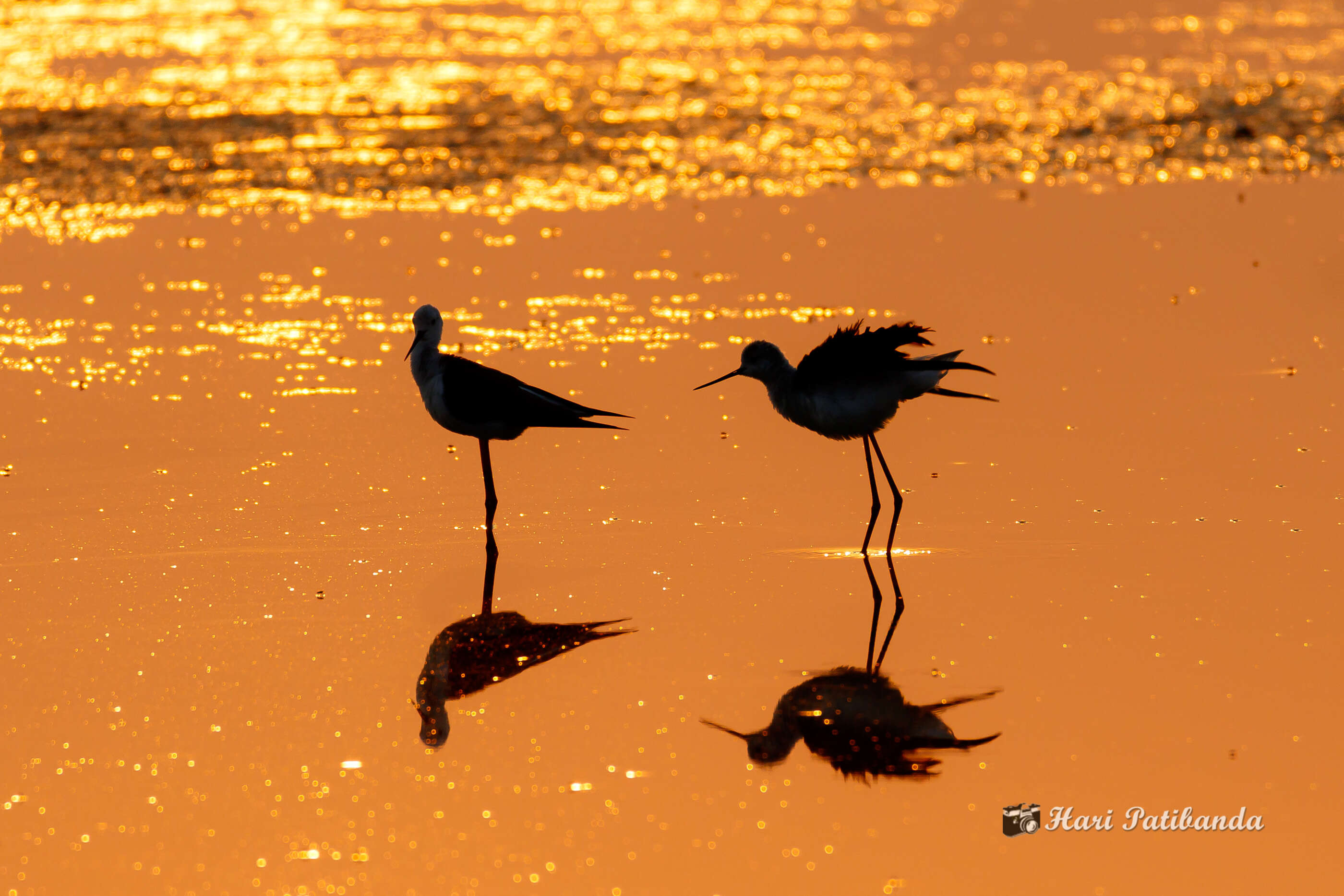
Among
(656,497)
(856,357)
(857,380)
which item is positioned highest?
(856,357)

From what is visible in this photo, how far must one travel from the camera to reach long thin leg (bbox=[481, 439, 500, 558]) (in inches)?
282

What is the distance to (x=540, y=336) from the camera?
10.8 meters

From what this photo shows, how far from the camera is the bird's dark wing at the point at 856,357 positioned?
287 inches

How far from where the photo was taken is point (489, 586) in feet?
22.3

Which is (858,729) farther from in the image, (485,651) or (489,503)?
(489,503)

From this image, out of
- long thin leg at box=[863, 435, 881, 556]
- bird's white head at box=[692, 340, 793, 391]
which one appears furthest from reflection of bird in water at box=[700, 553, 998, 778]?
bird's white head at box=[692, 340, 793, 391]

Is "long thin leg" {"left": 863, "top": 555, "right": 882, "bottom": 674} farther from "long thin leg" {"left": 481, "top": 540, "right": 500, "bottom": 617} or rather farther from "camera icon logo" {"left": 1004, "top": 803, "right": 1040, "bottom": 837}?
"long thin leg" {"left": 481, "top": 540, "right": 500, "bottom": 617}

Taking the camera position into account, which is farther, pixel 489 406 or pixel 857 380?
pixel 489 406

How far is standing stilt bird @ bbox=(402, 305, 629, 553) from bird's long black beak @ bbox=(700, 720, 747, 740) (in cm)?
231

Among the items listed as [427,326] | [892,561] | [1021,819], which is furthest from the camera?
[427,326]

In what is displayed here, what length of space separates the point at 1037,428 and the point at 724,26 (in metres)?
18.8

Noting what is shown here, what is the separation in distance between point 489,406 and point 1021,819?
363 centimetres

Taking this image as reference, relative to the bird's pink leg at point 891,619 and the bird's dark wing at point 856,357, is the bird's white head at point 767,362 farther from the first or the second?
the bird's pink leg at point 891,619

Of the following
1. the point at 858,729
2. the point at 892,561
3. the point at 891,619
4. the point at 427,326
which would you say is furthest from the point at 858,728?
the point at 427,326
